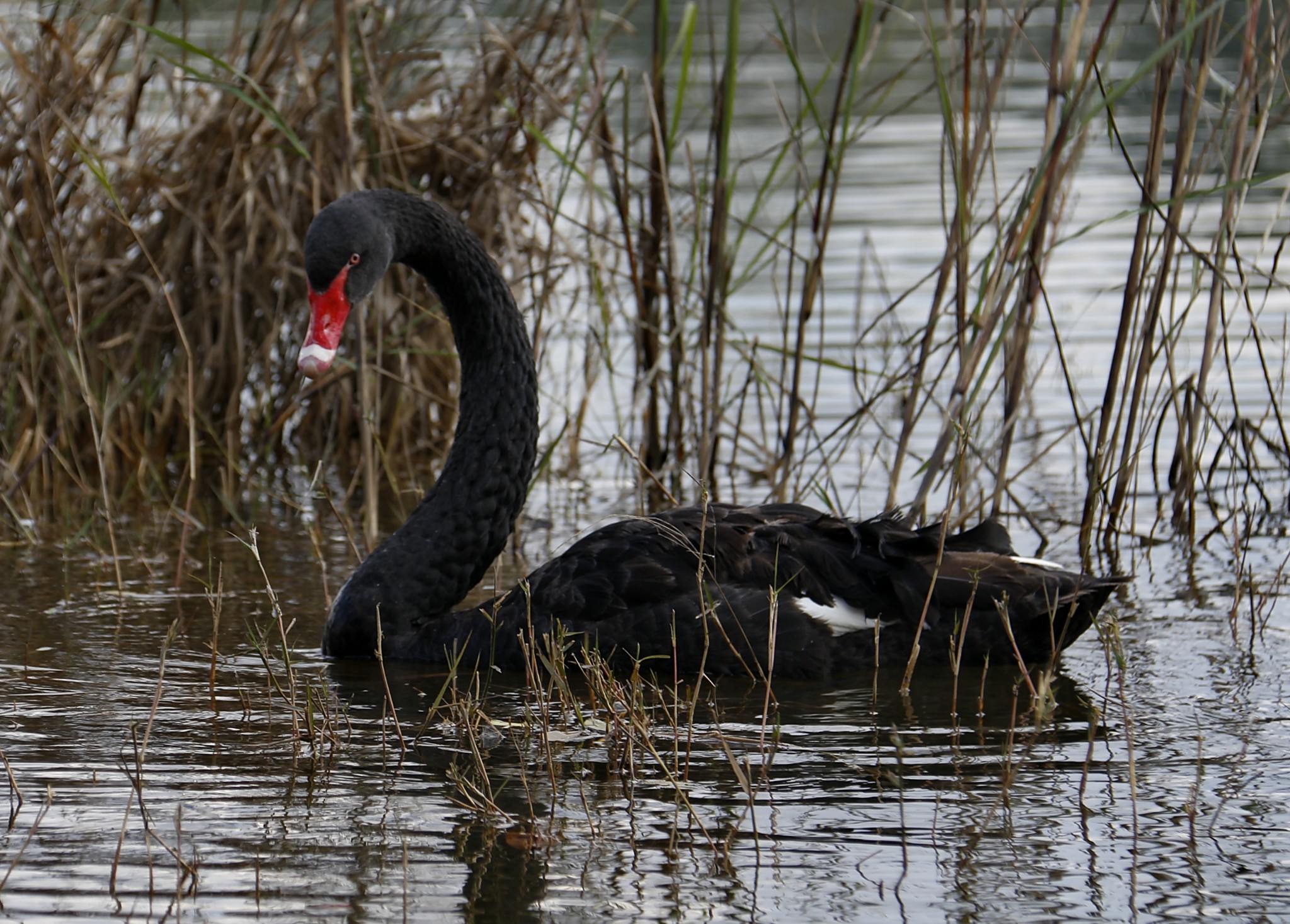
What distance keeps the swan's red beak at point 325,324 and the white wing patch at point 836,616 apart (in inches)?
52.7

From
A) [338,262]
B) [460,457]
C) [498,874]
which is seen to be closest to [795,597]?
[460,457]

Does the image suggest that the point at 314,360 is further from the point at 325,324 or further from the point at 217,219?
the point at 217,219

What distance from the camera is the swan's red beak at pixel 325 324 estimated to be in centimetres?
457

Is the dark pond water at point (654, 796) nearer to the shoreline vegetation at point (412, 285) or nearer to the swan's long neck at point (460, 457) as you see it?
the swan's long neck at point (460, 457)

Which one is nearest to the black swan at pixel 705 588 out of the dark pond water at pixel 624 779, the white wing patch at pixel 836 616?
the white wing patch at pixel 836 616

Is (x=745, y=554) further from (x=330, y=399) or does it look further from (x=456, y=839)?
(x=330, y=399)

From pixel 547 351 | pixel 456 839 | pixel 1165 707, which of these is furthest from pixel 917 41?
pixel 456 839

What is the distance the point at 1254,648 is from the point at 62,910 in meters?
3.09

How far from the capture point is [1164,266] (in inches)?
209

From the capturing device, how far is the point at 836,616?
4.62 meters

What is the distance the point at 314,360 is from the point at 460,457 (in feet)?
2.33

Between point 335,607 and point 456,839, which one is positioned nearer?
point 456,839

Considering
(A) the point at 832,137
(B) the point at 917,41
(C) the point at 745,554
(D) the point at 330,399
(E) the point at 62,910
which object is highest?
(B) the point at 917,41

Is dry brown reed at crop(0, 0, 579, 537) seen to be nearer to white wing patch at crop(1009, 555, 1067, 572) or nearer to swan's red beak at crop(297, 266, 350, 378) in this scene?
swan's red beak at crop(297, 266, 350, 378)
